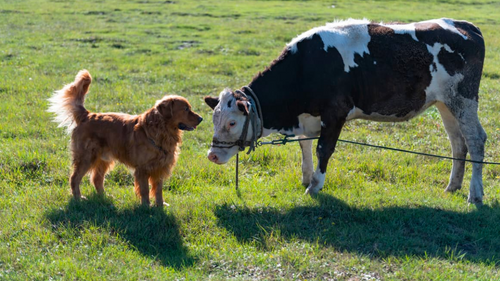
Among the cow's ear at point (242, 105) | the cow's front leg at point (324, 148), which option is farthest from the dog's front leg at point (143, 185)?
the cow's front leg at point (324, 148)

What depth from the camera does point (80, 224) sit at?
20.8ft

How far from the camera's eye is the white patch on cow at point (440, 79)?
24.4 ft

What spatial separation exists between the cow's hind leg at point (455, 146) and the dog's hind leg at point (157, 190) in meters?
4.17

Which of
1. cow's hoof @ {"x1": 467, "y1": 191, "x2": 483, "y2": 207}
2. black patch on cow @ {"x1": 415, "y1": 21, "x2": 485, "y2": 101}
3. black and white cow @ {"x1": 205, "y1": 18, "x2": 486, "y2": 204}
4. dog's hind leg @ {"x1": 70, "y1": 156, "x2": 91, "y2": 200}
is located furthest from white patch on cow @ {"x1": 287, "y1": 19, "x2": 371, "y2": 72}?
dog's hind leg @ {"x1": 70, "y1": 156, "x2": 91, "y2": 200}

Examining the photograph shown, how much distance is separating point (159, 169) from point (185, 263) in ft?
5.76

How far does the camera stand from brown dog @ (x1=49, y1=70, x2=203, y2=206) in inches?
271

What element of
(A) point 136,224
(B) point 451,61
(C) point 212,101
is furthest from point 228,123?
(B) point 451,61

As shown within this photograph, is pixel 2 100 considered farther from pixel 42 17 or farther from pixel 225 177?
pixel 42 17

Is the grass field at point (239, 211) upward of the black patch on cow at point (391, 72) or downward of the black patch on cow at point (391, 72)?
downward

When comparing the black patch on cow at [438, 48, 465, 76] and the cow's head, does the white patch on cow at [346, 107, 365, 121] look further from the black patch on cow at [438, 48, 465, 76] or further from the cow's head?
the cow's head

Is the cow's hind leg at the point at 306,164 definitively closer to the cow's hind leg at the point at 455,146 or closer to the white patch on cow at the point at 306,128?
the white patch on cow at the point at 306,128

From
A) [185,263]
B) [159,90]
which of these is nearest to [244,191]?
[185,263]

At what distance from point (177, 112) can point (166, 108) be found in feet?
0.49

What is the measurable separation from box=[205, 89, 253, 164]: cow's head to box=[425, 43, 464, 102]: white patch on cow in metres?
2.63
